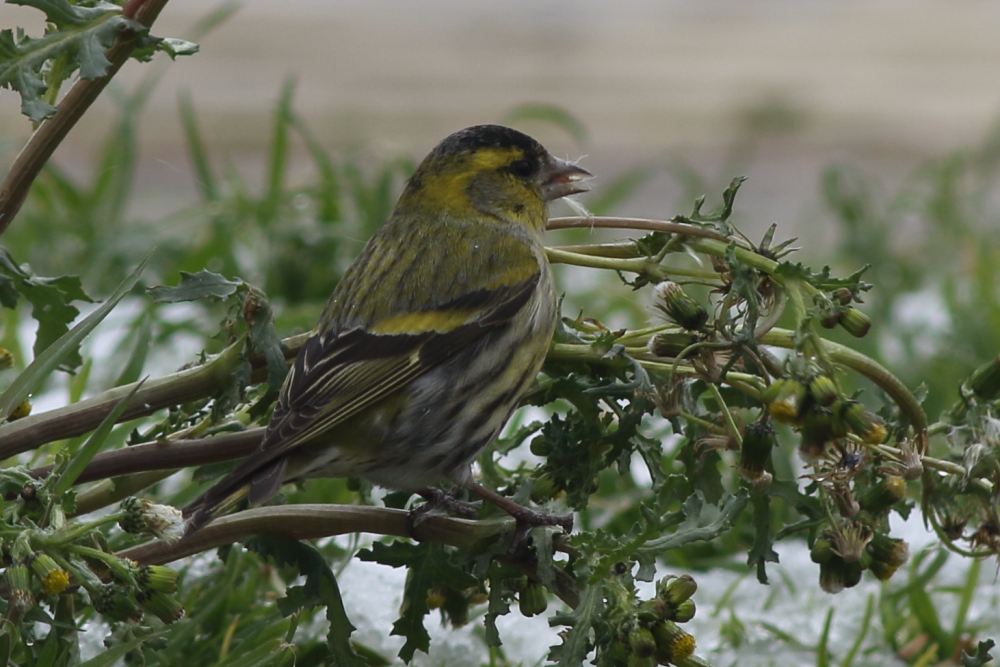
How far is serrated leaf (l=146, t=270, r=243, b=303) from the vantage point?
2.24m

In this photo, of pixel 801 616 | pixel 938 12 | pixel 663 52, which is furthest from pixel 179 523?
pixel 938 12

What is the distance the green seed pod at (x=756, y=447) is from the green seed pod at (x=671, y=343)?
175 millimetres

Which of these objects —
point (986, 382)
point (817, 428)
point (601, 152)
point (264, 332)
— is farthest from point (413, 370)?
point (601, 152)

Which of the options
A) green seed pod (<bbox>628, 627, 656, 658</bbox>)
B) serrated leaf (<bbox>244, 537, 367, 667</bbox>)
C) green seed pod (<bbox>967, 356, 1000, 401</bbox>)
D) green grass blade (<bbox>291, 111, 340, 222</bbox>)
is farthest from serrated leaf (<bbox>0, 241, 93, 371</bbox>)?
green grass blade (<bbox>291, 111, 340, 222</bbox>)

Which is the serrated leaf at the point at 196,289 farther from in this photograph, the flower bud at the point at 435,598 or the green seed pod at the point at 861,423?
the green seed pod at the point at 861,423

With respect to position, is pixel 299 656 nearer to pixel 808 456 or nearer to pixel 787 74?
pixel 808 456

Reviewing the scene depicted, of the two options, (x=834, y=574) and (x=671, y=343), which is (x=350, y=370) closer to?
(x=671, y=343)

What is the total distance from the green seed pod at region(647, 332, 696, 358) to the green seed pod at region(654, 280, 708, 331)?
46 millimetres

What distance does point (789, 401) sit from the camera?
192 centimetres

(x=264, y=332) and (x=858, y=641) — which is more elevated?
(x=264, y=332)

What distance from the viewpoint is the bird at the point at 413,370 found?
230cm

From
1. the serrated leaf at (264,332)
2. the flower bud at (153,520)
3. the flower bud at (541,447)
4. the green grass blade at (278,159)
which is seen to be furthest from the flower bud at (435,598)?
the green grass blade at (278,159)

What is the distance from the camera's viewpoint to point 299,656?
2672 mm

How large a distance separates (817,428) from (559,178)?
142cm
